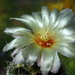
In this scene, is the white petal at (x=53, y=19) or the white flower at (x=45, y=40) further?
the white petal at (x=53, y=19)

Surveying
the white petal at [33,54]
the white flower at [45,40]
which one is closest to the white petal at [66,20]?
the white flower at [45,40]

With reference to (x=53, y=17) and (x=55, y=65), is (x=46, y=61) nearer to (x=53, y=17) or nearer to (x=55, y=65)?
(x=55, y=65)

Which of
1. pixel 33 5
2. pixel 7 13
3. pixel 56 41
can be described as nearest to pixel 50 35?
pixel 56 41

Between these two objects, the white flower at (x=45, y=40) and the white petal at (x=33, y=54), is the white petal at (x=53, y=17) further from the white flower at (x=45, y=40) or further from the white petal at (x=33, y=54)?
the white petal at (x=33, y=54)

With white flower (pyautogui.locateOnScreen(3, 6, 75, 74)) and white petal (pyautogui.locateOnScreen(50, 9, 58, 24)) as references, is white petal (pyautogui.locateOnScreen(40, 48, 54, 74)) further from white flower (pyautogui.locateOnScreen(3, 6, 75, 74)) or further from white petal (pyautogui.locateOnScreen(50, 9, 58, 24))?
white petal (pyautogui.locateOnScreen(50, 9, 58, 24))

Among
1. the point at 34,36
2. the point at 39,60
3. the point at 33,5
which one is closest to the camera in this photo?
the point at 39,60

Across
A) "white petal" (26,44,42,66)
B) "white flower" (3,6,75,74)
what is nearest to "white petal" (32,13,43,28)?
"white flower" (3,6,75,74)

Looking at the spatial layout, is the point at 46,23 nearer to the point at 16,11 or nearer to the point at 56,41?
the point at 56,41
